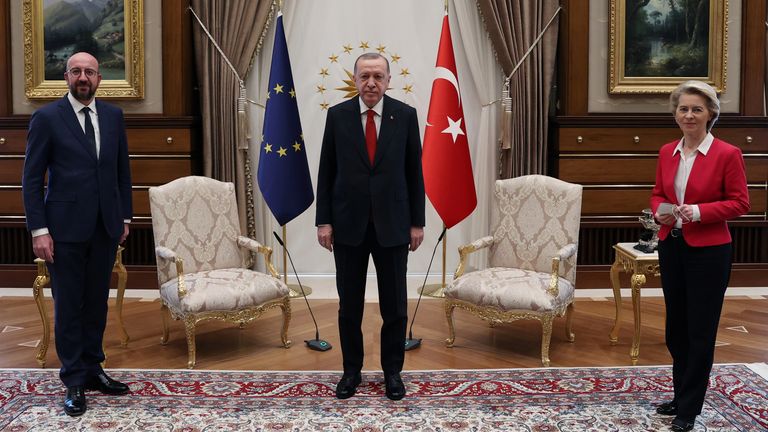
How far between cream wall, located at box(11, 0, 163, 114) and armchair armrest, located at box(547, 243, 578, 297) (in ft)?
12.0

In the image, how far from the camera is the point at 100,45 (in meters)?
6.16

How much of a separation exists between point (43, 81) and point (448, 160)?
11.8 feet

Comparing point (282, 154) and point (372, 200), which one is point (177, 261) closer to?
point (282, 154)

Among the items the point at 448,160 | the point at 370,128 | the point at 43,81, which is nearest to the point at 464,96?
the point at 448,160

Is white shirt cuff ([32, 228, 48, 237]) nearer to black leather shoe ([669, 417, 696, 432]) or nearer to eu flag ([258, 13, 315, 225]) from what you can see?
eu flag ([258, 13, 315, 225])

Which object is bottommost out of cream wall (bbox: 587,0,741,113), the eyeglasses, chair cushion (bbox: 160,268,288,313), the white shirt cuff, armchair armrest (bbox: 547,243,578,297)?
chair cushion (bbox: 160,268,288,313)

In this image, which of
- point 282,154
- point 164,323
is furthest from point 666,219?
point 164,323

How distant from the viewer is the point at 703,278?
3088mm

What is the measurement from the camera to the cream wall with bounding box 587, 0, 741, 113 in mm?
6164

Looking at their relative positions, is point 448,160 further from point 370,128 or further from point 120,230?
point 120,230

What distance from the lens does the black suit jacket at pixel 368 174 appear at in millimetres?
3504

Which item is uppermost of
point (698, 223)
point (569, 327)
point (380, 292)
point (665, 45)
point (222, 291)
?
point (665, 45)

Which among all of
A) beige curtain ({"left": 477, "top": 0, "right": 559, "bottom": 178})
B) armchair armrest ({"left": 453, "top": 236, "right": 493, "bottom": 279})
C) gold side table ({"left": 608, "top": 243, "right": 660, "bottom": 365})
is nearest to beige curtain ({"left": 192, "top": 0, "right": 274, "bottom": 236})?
beige curtain ({"left": 477, "top": 0, "right": 559, "bottom": 178})

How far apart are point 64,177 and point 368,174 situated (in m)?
1.47
